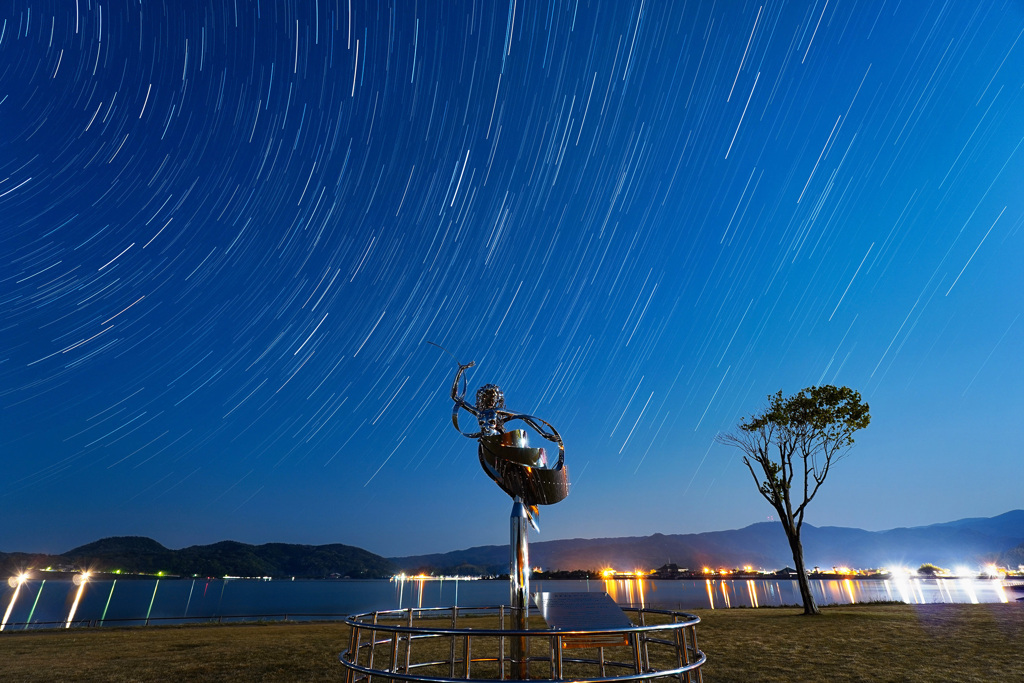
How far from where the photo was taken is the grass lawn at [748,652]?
1051 cm

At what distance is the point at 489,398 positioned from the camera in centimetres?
966

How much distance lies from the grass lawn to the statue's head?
6555mm

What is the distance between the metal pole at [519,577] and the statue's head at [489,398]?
1.67 metres

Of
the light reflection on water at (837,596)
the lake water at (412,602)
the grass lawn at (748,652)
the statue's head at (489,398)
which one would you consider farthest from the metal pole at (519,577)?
the light reflection on water at (837,596)

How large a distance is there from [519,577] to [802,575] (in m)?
19.6

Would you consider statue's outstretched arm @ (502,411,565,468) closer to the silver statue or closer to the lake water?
the silver statue

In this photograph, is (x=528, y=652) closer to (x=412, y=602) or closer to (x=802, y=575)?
(x=802, y=575)

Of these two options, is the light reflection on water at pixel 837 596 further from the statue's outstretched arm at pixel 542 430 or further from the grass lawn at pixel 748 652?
the statue's outstretched arm at pixel 542 430

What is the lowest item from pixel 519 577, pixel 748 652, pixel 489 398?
pixel 748 652

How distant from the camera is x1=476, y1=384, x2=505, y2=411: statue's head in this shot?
31.6 feet

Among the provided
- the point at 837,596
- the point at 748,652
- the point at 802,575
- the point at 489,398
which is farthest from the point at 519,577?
the point at 837,596

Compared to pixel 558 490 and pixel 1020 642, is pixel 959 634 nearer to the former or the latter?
pixel 1020 642

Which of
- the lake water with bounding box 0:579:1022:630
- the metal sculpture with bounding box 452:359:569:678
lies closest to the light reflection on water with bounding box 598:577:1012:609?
the lake water with bounding box 0:579:1022:630

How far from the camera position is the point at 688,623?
596cm
